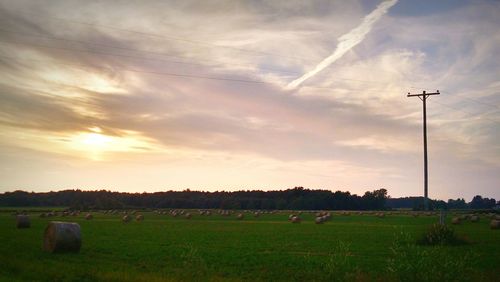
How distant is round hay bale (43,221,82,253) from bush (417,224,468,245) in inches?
789

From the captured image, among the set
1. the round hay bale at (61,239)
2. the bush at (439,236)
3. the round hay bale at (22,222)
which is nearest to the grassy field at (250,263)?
the round hay bale at (61,239)

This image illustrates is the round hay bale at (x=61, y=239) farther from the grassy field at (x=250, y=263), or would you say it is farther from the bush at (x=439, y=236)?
the bush at (x=439, y=236)

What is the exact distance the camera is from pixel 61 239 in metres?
24.5

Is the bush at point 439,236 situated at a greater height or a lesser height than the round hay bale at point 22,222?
greater

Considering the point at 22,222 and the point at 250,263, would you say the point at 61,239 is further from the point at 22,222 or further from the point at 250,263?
the point at 22,222

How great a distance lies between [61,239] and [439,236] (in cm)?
2173

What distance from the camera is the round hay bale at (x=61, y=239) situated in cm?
2453

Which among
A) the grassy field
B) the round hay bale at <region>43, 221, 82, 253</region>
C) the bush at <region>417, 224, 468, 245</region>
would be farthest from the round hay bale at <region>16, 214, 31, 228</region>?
the bush at <region>417, 224, 468, 245</region>

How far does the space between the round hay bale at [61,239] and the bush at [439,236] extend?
20.0 m

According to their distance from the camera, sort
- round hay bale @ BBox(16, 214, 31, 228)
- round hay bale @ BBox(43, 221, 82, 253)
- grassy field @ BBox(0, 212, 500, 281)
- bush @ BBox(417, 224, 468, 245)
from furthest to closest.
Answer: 1. round hay bale @ BBox(16, 214, 31, 228)
2. bush @ BBox(417, 224, 468, 245)
3. round hay bale @ BBox(43, 221, 82, 253)
4. grassy field @ BBox(0, 212, 500, 281)

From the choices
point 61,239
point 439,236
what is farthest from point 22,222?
point 439,236

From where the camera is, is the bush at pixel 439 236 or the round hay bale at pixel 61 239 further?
the bush at pixel 439 236

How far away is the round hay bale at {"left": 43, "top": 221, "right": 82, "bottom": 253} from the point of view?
24531mm

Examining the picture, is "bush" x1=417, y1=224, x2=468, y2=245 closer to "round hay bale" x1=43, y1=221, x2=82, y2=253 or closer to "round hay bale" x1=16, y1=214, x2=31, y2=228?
"round hay bale" x1=43, y1=221, x2=82, y2=253
